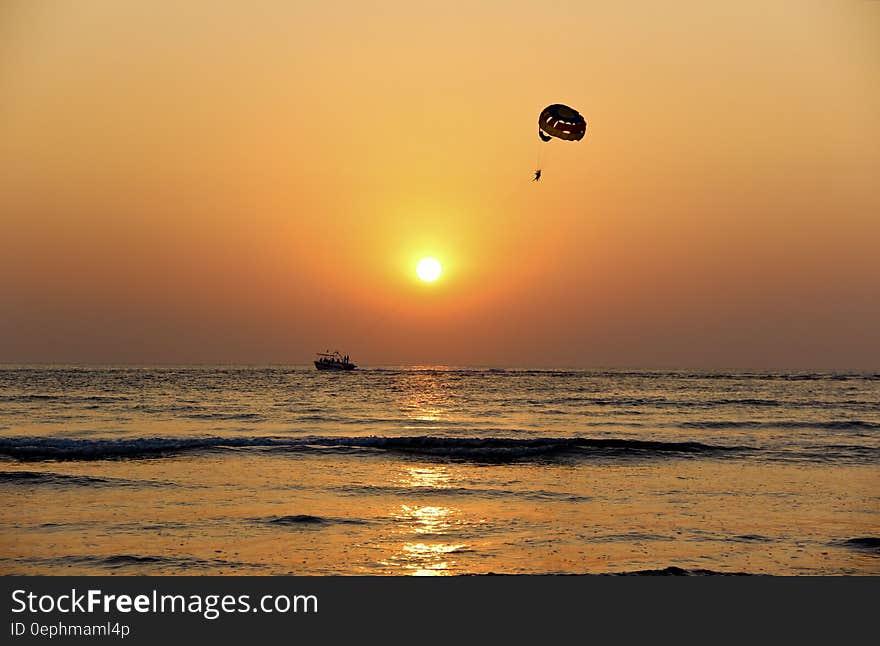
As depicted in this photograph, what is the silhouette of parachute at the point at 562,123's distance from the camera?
31203 mm

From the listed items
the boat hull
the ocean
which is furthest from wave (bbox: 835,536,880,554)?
the boat hull

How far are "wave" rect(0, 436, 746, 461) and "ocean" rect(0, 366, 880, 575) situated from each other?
0.53 ft

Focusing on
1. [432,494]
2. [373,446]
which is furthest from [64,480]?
[373,446]

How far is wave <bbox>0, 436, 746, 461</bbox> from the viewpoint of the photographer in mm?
32438

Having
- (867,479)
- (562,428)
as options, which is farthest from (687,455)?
(562,428)

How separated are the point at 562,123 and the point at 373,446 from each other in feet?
50.1

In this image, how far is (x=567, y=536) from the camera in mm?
17938

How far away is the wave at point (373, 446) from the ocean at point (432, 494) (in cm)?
16

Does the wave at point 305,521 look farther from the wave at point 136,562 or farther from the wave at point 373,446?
the wave at point 373,446

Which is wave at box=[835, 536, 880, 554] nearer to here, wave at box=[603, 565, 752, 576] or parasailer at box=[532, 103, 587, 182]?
wave at box=[603, 565, 752, 576]

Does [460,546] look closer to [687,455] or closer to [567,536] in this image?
[567,536]

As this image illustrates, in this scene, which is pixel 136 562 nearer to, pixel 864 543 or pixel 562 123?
pixel 864 543

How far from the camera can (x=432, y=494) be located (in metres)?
23.5

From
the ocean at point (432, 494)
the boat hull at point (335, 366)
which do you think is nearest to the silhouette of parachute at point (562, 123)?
the ocean at point (432, 494)
